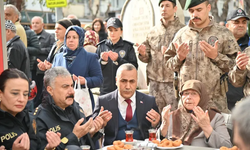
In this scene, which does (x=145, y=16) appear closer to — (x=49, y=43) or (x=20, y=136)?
(x=49, y=43)

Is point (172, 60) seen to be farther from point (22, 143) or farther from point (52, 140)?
point (22, 143)

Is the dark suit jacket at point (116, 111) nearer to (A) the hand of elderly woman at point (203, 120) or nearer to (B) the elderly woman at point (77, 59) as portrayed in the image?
(B) the elderly woman at point (77, 59)

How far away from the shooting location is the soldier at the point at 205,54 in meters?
5.41

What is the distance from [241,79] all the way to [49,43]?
5.05 metres

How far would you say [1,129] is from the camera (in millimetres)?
3562

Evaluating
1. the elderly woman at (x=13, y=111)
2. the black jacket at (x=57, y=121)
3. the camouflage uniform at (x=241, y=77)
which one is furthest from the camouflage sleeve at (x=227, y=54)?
the elderly woman at (x=13, y=111)

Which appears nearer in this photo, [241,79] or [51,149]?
[51,149]

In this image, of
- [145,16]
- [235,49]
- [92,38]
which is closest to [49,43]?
[92,38]

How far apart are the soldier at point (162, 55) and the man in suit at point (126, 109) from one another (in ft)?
4.74

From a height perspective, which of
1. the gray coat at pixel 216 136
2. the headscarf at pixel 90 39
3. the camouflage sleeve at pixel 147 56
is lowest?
the gray coat at pixel 216 136

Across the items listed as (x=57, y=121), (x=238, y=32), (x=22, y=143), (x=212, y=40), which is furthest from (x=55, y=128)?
(x=238, y=32)

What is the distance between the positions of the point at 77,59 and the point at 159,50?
1514 mm

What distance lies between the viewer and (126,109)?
5027mm

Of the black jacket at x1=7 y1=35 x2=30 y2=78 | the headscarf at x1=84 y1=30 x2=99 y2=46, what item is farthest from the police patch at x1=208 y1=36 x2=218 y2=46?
the headscarf at x1=84 y1=30 x2=99 y2=46
